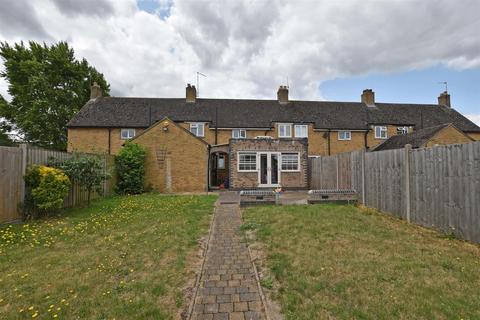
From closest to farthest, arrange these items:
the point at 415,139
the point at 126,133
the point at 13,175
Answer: the point at 13,175, the point at 415,139, the point at 126,133

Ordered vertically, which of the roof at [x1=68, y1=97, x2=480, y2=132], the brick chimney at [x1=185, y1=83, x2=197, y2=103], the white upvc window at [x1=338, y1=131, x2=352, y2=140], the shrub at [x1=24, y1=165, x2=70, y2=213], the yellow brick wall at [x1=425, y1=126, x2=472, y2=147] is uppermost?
the brick chimney at [x1=185, y1=83, x2=197, y2=103]

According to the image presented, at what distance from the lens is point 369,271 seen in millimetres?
4258

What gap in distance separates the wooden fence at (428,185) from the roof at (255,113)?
16131mm

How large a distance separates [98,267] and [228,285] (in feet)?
8.33

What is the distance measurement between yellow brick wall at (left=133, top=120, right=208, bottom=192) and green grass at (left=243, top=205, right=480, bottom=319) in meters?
11.2

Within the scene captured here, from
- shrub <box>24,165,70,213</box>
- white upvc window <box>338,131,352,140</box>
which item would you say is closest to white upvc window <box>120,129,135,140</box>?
shrub <box>24,165,70,213</box>

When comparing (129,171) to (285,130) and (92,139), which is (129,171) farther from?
(285,130)

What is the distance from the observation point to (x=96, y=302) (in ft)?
11.3

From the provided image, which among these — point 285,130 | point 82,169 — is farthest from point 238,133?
point 82,169

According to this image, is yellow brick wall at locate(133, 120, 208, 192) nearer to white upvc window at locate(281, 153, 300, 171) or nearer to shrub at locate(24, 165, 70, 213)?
white upvc window at locate(281, 153, 300, 171)

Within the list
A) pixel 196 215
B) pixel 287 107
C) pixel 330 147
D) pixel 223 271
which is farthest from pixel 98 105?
pixel 223 271

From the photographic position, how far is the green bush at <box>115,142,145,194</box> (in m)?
16.3

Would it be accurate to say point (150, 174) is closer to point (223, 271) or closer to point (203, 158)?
point (203, 158)

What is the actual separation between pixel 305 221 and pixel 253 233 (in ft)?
6.20
